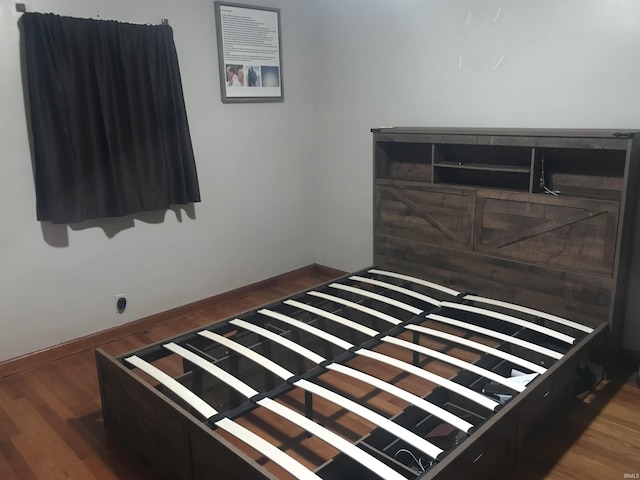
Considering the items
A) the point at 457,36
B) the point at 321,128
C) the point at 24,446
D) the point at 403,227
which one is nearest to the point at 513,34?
the point at 457,36

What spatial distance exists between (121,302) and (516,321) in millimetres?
2349

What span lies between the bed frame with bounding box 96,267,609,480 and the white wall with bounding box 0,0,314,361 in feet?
2.35

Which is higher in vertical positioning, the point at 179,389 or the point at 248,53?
the point at 248,53

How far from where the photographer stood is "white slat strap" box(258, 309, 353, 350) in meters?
2.53

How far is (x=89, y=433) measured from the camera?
8.07 ft

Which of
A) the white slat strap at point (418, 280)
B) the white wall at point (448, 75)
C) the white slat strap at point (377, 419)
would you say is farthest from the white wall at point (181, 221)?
→ the white slat strap at point (377, 419)

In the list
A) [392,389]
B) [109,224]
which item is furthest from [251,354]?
[109,224]

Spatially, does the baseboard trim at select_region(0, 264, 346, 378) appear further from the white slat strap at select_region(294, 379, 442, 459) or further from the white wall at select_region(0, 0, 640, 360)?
the white slat strap at select_region(294, 379, 442, 459)

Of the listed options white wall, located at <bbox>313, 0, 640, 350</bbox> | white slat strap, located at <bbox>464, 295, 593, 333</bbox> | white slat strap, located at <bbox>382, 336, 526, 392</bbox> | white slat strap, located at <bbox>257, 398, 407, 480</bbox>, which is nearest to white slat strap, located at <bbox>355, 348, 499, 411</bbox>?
white slat strap, located at <bbox>382, 336, 526, 392</bbox>

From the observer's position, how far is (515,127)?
127 inches

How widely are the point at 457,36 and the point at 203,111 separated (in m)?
1.71

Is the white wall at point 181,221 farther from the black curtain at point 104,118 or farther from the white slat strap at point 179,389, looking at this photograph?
the white slat strap at point 179,389

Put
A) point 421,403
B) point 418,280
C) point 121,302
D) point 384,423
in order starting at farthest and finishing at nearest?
1. point 121,302
2. point 418,280
3. point 421,403
4. point 384,423

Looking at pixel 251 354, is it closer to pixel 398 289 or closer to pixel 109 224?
pixel 398 289
